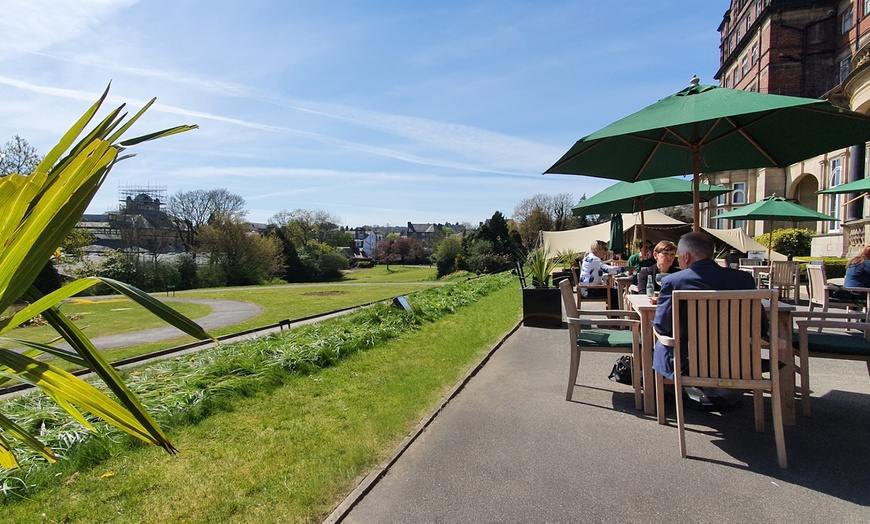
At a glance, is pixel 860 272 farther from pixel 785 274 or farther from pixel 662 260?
pixel 662 260

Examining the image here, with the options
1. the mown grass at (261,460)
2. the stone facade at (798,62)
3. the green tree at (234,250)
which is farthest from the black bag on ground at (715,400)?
the green tree at (234,250)

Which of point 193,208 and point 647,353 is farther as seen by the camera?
point 193,208

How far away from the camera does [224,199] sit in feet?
217

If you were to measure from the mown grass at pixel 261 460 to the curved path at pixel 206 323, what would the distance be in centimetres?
530

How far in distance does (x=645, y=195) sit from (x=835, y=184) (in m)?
20.2

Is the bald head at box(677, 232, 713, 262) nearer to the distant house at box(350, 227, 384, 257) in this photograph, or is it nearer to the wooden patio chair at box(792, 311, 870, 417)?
the wooden patio chair at box(792, 311, 870, 417)

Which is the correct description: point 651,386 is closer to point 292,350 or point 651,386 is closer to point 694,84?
point 694,84

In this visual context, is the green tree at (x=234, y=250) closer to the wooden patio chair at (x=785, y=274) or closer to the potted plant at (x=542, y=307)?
the potted plant at (x=542, y=307)

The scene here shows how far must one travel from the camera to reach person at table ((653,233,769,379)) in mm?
3422

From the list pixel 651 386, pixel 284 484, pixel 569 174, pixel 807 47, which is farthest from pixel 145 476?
pixel 807 47

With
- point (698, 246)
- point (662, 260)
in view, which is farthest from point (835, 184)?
point (698, 246)

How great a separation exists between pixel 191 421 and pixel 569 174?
195 inches

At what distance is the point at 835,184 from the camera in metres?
23.6

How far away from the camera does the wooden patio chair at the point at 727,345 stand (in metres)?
3.16
